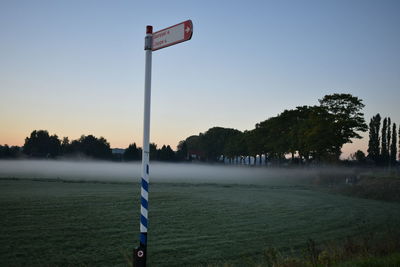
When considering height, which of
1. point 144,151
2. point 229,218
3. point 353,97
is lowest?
point 229,218

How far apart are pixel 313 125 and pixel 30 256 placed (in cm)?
5684

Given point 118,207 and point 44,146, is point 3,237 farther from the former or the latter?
point 44,146

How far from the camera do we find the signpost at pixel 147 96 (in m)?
7.51

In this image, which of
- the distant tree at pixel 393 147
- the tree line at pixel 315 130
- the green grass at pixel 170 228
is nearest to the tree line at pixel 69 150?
the tree line at pixel 315 130

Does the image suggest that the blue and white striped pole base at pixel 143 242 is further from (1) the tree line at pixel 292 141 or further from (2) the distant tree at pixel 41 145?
(2) the distant tree at pixel 41 145

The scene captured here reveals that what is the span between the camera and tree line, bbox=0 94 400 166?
58.8 meters

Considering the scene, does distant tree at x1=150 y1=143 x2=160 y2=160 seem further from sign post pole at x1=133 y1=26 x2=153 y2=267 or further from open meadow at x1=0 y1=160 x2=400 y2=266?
sign post pole at x1=133 y1=26 x2=153 y2=267

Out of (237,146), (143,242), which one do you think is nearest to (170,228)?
(143,242)

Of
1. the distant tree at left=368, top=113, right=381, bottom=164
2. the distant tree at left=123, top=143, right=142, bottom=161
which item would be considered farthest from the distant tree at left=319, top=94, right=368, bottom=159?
the distant tree at left=123, top=143, right=142, bottom=161

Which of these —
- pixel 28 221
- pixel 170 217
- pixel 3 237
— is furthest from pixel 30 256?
pixel 170 217

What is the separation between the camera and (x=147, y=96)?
316 inches

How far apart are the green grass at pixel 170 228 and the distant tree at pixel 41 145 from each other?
378ft

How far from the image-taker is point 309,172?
6350cm

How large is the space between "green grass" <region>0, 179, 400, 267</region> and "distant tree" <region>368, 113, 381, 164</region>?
194 ft
